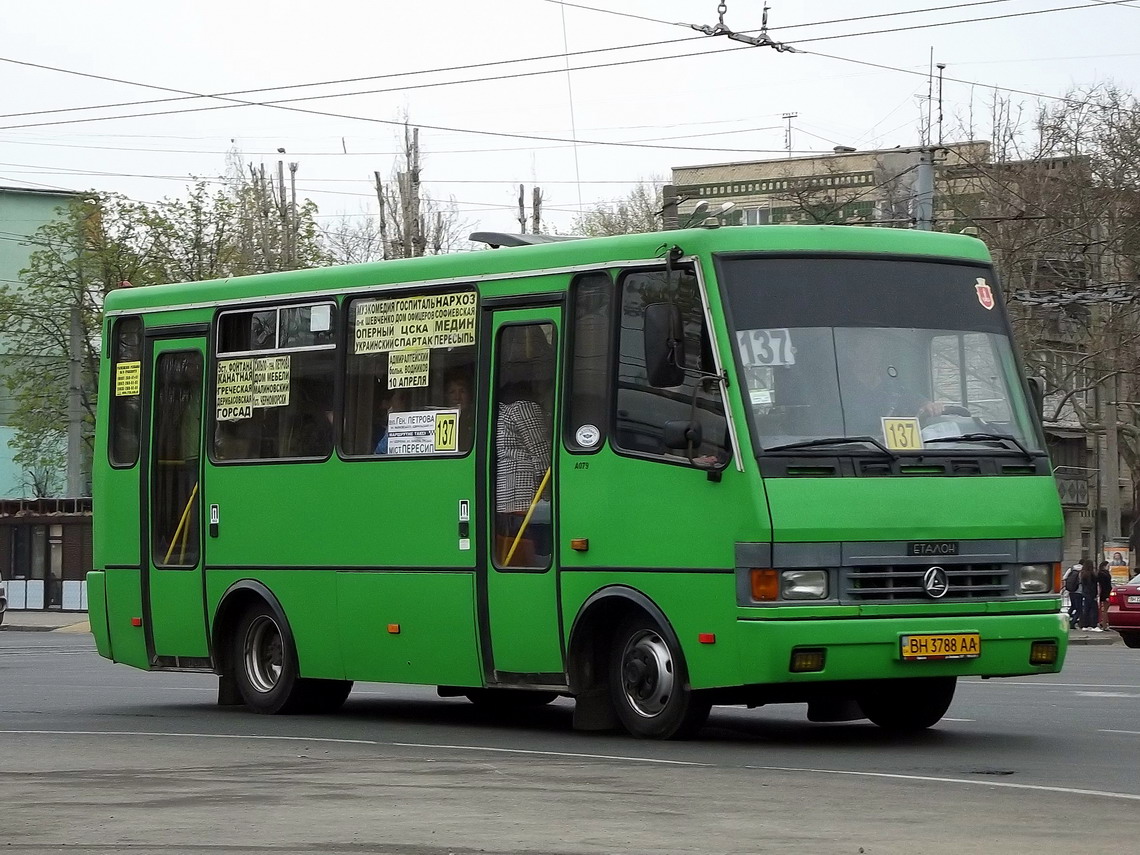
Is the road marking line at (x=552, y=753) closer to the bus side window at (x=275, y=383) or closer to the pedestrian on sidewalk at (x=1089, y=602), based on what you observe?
the bus side window at (x=275, y=383)

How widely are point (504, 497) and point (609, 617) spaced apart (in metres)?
1.16

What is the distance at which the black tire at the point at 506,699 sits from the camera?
56.0ft

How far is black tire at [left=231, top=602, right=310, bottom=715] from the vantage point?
642 inches

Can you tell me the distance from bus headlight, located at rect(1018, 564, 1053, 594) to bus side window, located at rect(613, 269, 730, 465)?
6.53ft

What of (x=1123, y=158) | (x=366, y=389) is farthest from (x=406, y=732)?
(x=1123, y=158)

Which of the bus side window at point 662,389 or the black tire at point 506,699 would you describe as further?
the black tire at point 506,699

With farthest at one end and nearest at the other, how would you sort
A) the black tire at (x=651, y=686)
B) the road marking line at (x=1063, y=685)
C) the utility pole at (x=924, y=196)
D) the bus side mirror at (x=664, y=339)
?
the utility pole at (x=924, y=196) → the road marking line at (x=1063, y=685) → the black tire at (x=651, y=686) → the bus side mirror at (x=664, y=339)

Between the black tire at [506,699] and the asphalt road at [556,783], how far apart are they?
0.20 metres

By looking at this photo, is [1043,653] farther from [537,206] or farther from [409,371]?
[537,206]

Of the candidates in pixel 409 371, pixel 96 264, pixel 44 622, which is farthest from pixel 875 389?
pixel 96 264

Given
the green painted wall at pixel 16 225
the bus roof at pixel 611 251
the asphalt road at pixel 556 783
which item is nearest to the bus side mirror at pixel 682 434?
the bus roof at pixel 611 251

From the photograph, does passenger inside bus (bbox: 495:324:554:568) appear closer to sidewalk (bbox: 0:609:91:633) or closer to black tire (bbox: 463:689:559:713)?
black tire (bbox: 463:689:559:713)

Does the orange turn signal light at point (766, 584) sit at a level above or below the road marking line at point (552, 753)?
above

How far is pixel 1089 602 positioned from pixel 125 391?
101 feet
